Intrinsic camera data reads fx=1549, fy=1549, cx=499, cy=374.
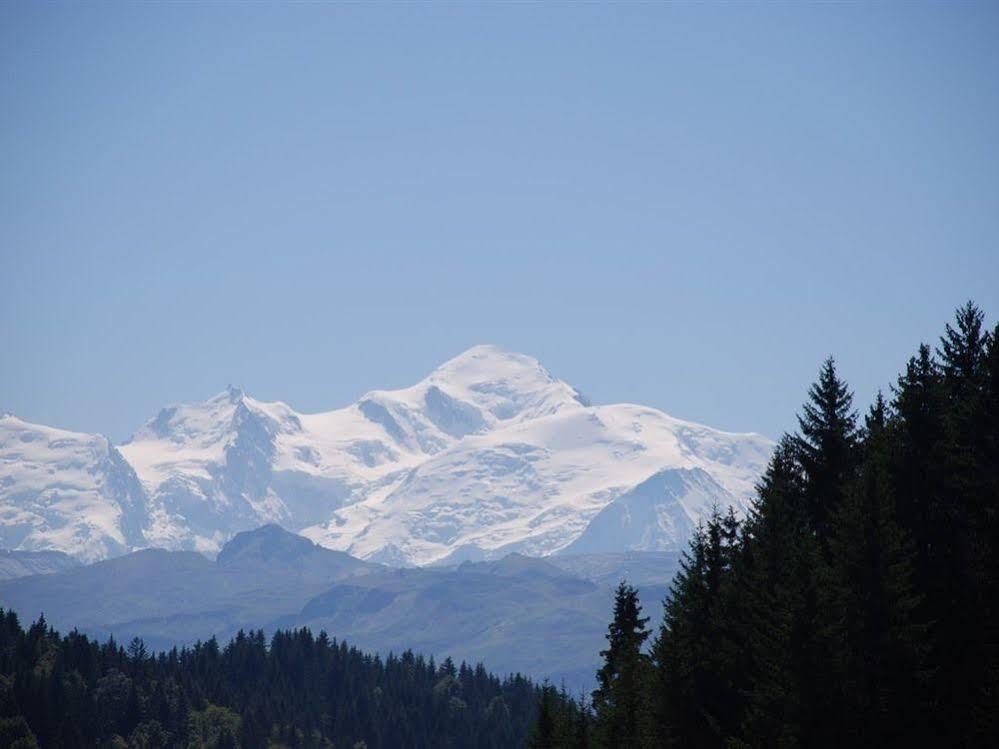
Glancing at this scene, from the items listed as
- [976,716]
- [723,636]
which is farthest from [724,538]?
[976,716]

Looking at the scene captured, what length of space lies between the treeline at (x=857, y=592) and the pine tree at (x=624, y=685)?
0.83 meters

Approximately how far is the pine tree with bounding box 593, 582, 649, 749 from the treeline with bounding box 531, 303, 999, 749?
0.83 meters

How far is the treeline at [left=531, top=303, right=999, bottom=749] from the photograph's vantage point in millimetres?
47375

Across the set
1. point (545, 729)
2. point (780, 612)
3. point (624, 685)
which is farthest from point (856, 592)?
point (545, 729)

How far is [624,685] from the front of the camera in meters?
74.4

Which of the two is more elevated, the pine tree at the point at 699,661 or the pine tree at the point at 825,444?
the pine tree at the point at 825,444

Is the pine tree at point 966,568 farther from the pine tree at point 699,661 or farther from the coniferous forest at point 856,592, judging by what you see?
the pine tree at point 699,661

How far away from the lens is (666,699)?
→ 62469 mm

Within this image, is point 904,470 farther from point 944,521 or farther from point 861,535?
point 861,535

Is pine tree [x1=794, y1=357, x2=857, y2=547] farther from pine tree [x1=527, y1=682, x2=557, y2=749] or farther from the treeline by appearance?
pine tree [x1=527, y1=682, x2=557, y2=749]

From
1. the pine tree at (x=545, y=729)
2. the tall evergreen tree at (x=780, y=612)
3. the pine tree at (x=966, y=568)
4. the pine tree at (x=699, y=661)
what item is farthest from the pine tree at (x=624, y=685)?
the pine tree at (x=966, y=568)

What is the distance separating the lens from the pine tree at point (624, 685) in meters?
72.4

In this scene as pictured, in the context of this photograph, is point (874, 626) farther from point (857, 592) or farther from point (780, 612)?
point (780, 612)

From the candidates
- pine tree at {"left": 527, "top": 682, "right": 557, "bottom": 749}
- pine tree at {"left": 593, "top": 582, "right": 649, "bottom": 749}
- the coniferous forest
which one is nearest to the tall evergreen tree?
the coniferous forest
